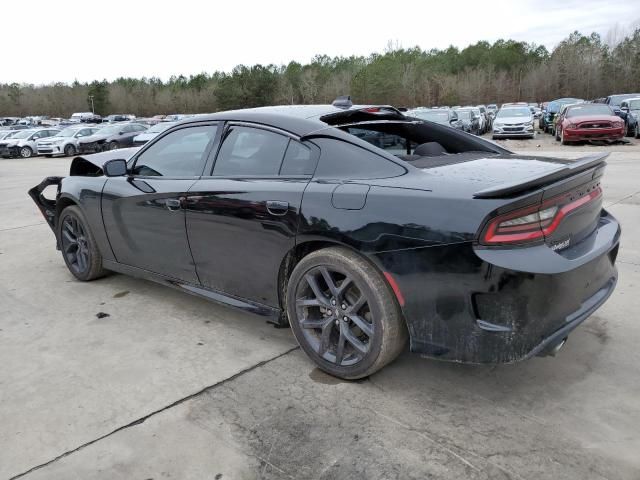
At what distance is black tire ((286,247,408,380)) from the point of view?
9.21 ft

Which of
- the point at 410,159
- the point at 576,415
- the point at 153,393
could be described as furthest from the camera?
the point at 410,159

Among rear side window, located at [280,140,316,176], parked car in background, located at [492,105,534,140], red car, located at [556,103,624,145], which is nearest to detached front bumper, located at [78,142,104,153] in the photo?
parked car in background, located at [492,105,534,140]

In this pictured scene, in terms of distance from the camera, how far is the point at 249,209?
3.30 m

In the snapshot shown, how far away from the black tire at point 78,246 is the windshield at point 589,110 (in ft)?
61.0

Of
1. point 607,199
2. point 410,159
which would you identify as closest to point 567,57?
point 607,199

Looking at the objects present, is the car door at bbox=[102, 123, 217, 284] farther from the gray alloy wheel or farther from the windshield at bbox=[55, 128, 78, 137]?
the gray alloy wheel

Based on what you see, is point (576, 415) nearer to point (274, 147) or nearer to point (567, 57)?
point (274, 147)

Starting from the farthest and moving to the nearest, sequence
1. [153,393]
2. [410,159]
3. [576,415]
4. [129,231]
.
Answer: [129,231]
[410,159]
[153,393]
[576,415]

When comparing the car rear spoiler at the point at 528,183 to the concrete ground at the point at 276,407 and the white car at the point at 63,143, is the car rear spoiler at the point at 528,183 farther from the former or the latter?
the white car at the point at 63,143

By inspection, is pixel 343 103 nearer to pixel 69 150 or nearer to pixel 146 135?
pixel 146 135

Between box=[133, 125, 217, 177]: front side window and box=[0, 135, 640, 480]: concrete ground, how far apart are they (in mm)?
1111

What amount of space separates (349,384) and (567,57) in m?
92.3

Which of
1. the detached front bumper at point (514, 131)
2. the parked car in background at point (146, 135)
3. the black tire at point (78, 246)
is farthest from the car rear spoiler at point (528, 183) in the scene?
the parked car in background at point (146, 135)

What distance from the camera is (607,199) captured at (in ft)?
26.6
